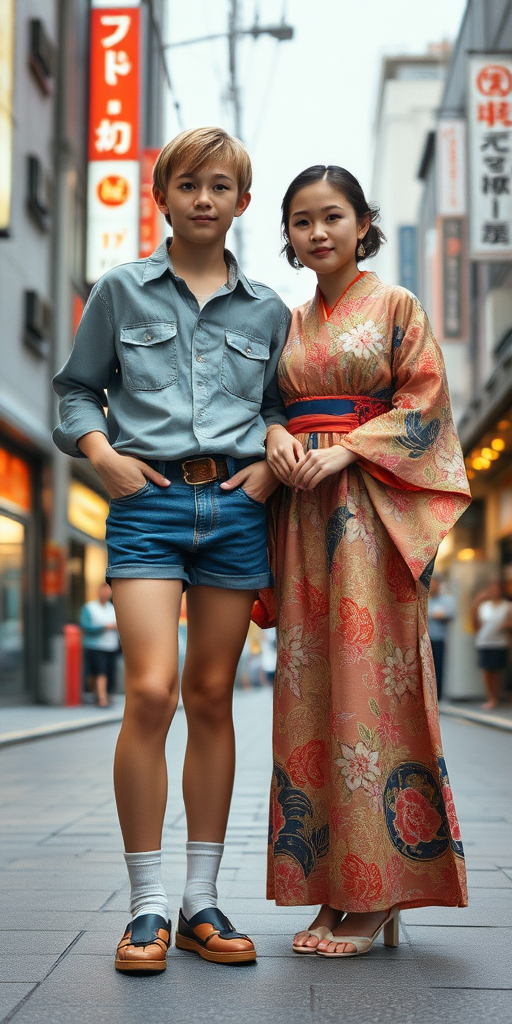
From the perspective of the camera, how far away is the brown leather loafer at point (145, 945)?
215cm

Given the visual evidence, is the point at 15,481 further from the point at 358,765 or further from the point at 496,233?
the point at 358,765

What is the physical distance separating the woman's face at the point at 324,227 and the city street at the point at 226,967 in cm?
150

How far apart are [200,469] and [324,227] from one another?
2.05 ft

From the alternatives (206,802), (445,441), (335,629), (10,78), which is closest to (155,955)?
(206,802)

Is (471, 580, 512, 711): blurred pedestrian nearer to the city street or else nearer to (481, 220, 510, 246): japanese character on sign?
(481, 220, 510, 246): japanese character on sign

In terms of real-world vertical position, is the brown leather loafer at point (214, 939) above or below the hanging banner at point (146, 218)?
below

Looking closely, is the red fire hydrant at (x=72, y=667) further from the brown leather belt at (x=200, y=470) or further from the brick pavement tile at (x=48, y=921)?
the brown leather belt at (x=200, y=470)

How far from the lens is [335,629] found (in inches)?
95.8

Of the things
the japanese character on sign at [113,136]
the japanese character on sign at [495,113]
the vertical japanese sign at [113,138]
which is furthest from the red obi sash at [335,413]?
the japanese character on sign at [113,136]

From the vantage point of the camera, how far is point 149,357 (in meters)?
2.44

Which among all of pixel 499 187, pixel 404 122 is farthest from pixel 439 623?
pixel 404 122

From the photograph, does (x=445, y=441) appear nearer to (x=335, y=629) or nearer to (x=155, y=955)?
(x=335, y=629)

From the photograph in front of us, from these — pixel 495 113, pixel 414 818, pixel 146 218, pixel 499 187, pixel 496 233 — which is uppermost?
pixel 495 113

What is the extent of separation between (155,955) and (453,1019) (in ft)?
1.97
